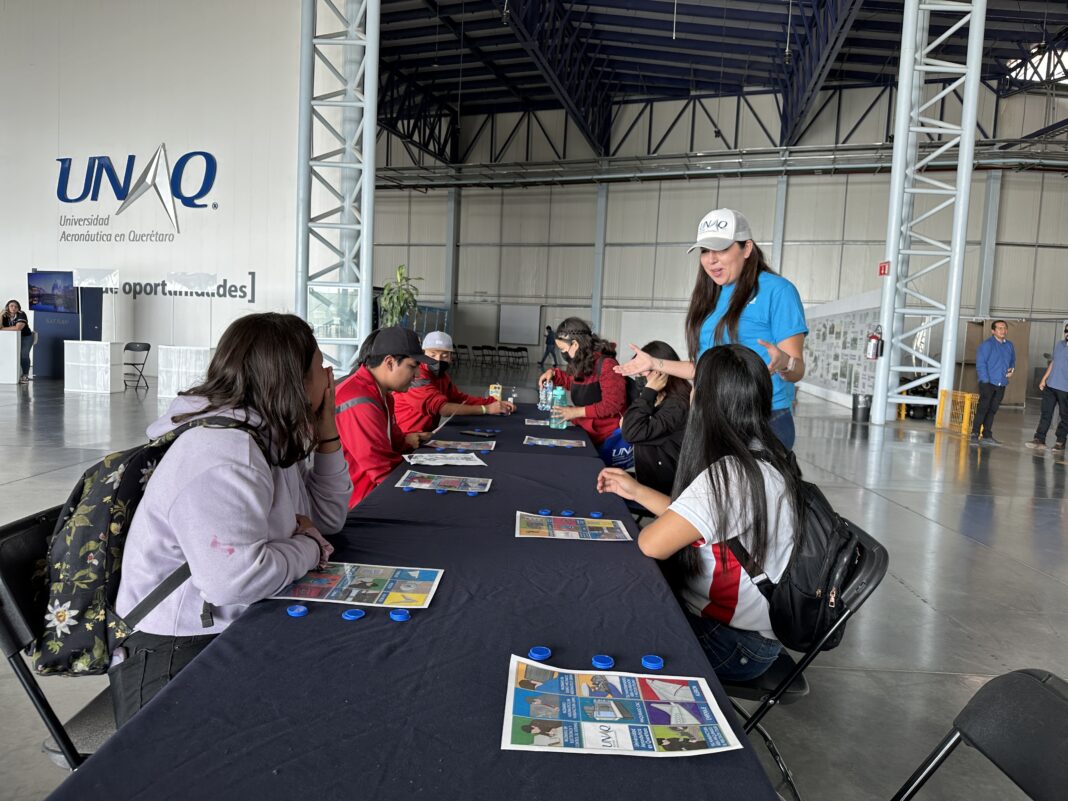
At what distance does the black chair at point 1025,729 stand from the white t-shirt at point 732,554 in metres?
0.55

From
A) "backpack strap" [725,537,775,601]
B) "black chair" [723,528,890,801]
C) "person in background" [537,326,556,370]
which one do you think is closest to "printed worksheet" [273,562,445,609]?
"backpack strap" [725,537,775,601]

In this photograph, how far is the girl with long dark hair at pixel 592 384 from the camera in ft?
14.2

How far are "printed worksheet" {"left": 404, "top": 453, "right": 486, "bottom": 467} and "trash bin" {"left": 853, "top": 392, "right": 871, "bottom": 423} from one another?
9.59 meters

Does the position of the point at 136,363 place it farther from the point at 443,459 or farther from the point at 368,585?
the point at 368,585

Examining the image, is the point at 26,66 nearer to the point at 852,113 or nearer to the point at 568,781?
the point at 568,781

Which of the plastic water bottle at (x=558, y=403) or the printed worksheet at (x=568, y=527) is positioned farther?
the plastic water bottle at (x=558, y=403)

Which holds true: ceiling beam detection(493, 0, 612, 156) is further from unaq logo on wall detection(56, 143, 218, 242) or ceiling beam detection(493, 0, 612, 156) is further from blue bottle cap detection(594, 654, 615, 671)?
blue bottle cap detection(594, 654, 615, 671)

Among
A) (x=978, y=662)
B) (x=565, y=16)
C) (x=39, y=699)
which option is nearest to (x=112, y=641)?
(x=39, y=699)

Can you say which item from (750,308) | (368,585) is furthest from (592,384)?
(368,585)

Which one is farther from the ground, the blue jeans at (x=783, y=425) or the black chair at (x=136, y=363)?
the blue jeans at (x=783, y=425)

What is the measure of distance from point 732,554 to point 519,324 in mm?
20204

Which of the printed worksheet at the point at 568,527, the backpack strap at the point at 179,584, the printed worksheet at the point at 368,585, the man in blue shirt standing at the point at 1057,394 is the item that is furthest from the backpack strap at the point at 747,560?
the man in blue shirt standing at the point at 1057,394

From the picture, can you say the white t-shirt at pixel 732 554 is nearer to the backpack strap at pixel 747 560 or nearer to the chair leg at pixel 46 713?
the backpack strap at pixel 747 560

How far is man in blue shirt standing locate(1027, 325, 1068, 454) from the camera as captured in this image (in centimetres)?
863
